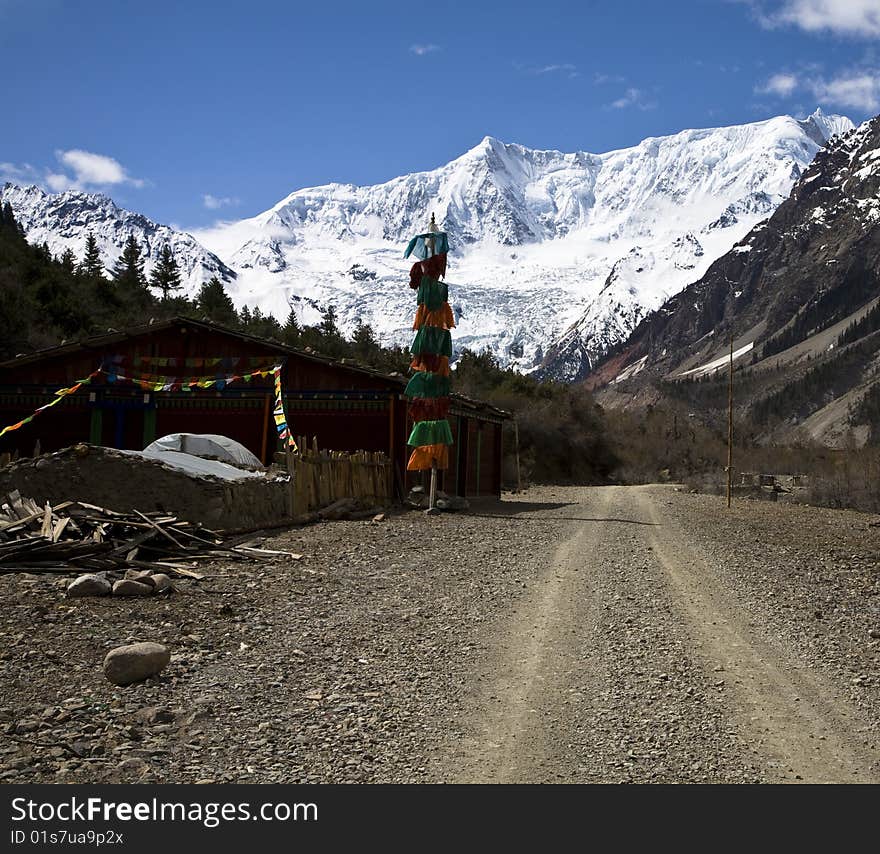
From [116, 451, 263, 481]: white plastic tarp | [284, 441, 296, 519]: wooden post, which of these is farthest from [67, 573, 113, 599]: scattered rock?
[284, 441, 296, 519]: wooden post

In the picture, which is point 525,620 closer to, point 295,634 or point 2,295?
point 295,634

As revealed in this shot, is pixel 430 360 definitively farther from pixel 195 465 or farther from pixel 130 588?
pixel 130 588

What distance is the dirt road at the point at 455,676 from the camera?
4.70m

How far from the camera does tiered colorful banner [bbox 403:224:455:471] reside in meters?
20.5

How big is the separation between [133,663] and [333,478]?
1167cm

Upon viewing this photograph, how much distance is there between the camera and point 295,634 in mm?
7562

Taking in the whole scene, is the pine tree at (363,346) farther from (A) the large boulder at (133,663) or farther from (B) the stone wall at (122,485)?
(A) the large boulder at (133,663)

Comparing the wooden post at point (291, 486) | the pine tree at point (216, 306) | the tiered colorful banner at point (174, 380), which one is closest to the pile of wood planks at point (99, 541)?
the wooden post at point (291, 486)

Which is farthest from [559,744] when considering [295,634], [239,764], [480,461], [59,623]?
[480,461]

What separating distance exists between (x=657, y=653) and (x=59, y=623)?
4905 millimetres

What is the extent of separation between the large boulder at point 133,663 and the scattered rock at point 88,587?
8.82 feet

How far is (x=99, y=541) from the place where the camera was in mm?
10547

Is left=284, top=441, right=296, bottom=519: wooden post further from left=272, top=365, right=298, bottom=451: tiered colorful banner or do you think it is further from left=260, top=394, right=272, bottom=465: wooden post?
left=260, top=394, right=272, bottom=465: wooden post

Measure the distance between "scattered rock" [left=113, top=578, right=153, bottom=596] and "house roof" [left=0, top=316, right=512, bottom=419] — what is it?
1443 centimetres
